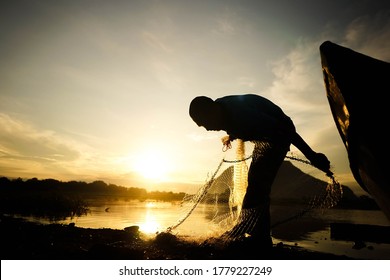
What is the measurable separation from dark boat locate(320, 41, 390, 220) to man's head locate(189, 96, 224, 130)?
6.55 feet

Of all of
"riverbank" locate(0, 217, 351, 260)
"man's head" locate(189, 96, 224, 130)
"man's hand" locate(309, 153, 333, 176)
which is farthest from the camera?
"man's hand" locate(309, 153, 333, 176)

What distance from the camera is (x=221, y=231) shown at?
5.14 metres

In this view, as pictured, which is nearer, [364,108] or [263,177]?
[364,108]

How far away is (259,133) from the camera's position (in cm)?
459

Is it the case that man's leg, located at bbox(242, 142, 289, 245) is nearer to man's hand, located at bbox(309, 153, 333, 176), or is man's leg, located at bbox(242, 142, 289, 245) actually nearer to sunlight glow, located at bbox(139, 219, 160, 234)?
man's hand, located at bbox(309, 153, 333, 176)

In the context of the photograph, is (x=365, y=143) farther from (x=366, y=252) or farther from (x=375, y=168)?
(x=366, y=252)

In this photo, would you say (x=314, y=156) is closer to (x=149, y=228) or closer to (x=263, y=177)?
(x=263, y=177)

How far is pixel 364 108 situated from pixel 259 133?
236 centimetres

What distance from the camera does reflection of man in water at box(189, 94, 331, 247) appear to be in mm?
4504

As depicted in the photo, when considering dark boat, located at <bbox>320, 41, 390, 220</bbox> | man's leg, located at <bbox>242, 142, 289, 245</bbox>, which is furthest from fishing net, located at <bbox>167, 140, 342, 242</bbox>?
dark boat, located at <bbox>320, 41, 390, 220</bbox>

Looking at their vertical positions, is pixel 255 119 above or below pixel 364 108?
above

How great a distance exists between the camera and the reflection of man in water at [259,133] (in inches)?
177

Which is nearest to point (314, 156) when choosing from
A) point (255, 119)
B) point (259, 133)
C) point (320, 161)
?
point (320, 161)
